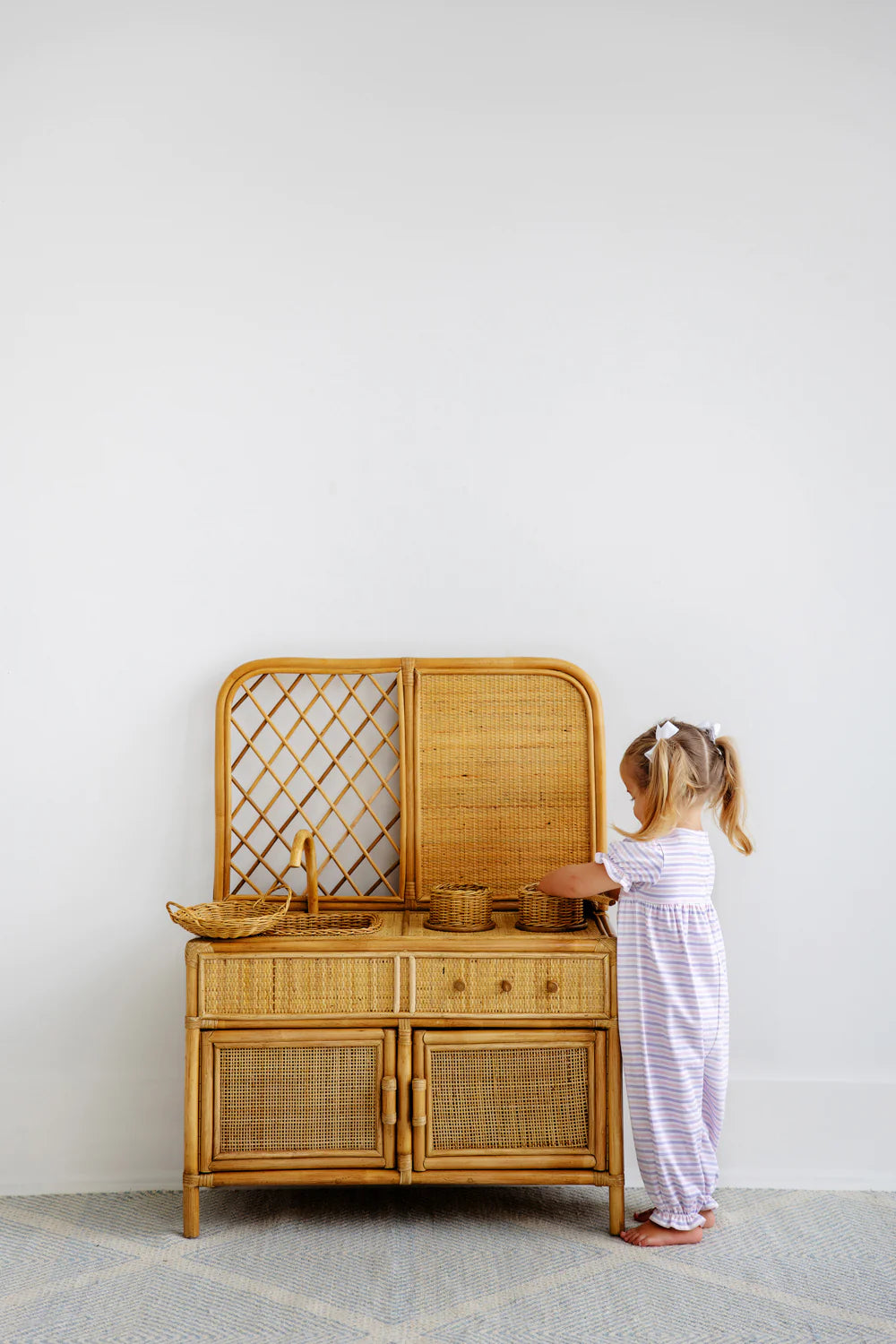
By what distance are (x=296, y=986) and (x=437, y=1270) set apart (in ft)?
2.03

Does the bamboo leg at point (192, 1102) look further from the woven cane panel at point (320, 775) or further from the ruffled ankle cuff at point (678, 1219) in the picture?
the ruffled ankle cuff at point (678, 1219)

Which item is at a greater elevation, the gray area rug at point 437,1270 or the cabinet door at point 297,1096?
the cabinet door at point 297,1096

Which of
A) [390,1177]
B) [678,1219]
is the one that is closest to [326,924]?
[390,1177]

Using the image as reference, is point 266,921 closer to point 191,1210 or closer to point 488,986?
point 488,986

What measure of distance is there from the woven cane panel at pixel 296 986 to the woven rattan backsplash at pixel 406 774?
13.5 inches

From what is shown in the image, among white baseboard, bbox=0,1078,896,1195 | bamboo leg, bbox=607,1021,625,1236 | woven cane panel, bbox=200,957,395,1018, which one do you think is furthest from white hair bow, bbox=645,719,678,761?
white baseboard, bbox=0,1078,896,1195

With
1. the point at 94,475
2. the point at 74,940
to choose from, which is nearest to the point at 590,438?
the point at 94,475

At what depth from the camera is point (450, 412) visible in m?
2.72

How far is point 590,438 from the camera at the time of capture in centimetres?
273

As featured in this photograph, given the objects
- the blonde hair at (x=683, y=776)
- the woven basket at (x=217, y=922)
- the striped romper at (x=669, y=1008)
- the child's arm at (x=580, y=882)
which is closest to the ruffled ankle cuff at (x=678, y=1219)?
the striped romper at (x=669, y=1008)

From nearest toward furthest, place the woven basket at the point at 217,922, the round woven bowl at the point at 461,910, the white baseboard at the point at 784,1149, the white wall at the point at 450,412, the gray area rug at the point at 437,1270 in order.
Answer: the gray area rug at the point at 437,1270 < the woven basket at the point at 217,922 < the round woven bowl at the point at 461,910 < the white baseboard at the point at 784,1149 < the white wall at the point at 450,412

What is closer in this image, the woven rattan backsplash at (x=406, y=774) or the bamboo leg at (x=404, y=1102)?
the bamboo leg at (x=404, y=1102)

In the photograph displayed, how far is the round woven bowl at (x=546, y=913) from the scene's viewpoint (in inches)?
91.4

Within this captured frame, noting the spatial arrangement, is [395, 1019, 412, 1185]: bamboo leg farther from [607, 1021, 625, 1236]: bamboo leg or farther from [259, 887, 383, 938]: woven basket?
[607, 1021, 625, 1236]: bamboo leg
